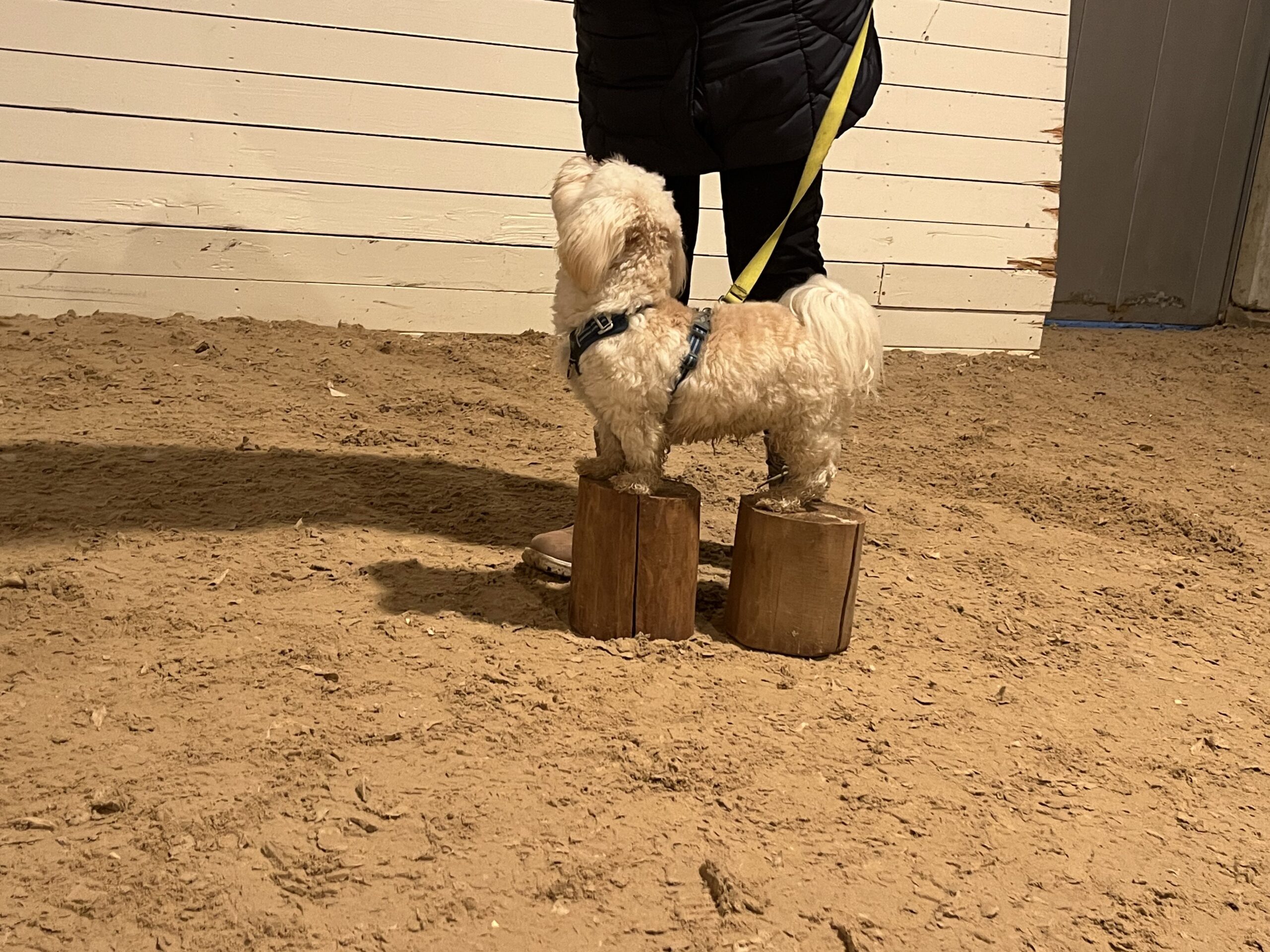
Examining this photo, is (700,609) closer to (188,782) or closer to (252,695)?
(252,695)

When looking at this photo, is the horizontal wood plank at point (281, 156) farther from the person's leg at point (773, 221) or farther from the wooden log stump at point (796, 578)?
the wooden log stump at point (796, 578)

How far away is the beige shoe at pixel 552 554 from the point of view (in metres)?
2.46

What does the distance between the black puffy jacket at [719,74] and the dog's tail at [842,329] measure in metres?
0.39

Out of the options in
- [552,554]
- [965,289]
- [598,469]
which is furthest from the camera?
[965,289]

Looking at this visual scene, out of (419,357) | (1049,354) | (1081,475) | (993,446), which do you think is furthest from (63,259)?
(1049,354)

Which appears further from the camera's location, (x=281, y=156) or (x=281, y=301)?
(x=281, y=301)

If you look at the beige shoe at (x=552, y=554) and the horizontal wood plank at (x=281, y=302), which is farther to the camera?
the horizontal wood plank at (x=281, y=302)

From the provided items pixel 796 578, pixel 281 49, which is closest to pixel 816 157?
pixel 796 578

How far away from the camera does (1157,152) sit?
245 inches

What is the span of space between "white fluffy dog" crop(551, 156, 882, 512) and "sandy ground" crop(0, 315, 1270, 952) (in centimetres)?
51

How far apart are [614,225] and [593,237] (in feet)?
0.17

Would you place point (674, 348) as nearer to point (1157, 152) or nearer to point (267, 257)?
point (267, 257)

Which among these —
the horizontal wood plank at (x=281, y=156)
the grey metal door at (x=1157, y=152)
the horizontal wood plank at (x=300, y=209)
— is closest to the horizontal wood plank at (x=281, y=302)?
the horizontal wood plank at (x=300, y=209)

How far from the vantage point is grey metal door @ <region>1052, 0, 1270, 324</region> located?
19.6 ft
